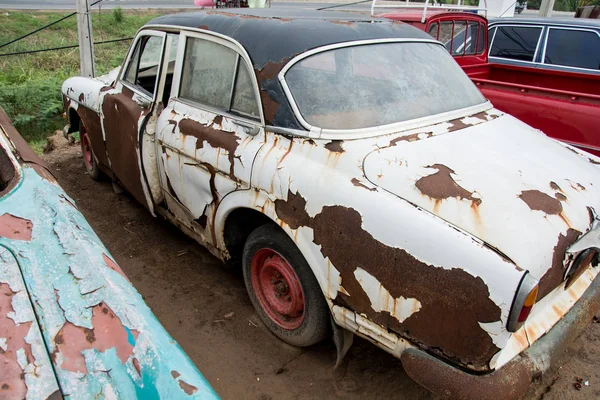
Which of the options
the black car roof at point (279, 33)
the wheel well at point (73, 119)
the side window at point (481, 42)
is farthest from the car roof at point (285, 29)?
the side window at point (481, 42)

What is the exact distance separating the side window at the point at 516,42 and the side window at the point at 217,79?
5120 millimetres

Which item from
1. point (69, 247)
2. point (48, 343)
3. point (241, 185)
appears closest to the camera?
point (48, 343)

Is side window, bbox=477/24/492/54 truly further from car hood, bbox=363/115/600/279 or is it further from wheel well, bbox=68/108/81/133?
wheel well, bbox=68/108/81/133

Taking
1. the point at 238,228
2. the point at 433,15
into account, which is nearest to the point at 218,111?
the point at 238,228

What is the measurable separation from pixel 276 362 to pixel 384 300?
1024mm

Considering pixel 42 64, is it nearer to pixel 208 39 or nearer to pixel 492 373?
pixel 208 39

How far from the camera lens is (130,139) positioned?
3.63 metres

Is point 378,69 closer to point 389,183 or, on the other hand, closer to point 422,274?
point 389,183

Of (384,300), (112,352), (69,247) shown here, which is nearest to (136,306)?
(112,352)

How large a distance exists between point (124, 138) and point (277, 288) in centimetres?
180

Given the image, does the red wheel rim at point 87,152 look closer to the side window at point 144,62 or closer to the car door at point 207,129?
the side window at point 144,62

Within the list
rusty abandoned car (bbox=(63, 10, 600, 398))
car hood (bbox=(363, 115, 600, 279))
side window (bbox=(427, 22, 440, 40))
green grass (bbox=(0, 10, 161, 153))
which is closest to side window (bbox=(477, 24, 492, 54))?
side window (bbox=(427, 22, 440, 40))

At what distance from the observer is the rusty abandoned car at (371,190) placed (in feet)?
6.36

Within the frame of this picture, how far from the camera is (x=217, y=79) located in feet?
10.1
